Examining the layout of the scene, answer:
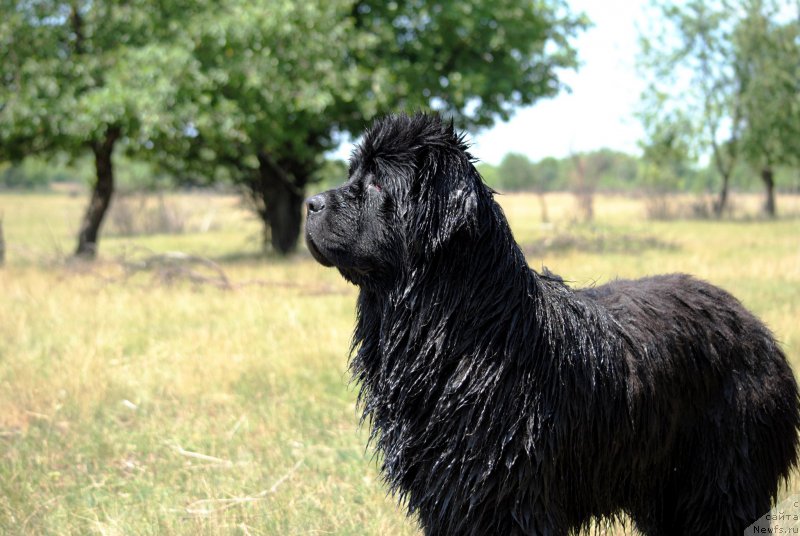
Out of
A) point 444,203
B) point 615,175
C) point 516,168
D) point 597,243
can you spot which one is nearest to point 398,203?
point 444,203

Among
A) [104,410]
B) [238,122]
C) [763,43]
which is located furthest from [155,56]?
[763,43]

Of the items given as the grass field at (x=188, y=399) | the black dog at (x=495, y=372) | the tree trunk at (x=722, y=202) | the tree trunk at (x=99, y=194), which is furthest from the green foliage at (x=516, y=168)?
the black dog at (x=495, y=372)

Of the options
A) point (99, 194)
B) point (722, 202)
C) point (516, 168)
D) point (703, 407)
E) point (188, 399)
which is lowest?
point (188, 399)

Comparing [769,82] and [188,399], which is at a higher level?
[769,82]

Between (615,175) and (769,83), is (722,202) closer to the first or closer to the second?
(769,83)

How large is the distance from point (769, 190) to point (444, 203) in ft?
142

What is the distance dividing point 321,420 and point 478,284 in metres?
3.65

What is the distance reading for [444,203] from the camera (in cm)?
300

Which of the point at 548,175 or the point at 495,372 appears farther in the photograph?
the point at 548,175

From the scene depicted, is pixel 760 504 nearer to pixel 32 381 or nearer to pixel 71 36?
pixel 32 381

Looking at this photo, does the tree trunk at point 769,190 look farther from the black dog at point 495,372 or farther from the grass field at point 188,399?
the black dog at point 495,372

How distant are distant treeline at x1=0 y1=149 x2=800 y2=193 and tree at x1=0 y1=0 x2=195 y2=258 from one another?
2916 mm

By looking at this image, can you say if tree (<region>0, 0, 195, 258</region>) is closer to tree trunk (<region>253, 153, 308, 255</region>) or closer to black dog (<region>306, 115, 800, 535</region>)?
tree trunk (<region>253, 153, 308, 255</region>)

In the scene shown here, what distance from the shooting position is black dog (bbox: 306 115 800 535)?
296cm
